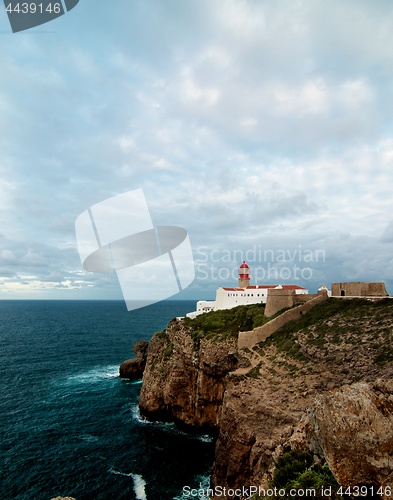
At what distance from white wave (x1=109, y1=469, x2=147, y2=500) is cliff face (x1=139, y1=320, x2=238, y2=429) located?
12620mm

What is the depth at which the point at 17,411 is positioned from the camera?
45188 millimetres

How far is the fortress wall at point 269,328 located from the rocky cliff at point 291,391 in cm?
122

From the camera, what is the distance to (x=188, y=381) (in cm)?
4538

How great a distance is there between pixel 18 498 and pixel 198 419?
22.6 meters

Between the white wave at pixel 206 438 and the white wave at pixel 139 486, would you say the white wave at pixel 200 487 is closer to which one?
the white wave at pixel 139 486

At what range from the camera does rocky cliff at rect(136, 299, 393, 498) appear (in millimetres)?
9711

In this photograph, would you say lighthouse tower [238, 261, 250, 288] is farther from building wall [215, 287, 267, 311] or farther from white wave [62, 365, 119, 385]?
white wave [62, 365, 119, 385]

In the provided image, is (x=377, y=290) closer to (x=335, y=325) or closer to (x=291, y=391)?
(x=335, y=325)

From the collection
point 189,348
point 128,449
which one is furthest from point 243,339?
point 128,449

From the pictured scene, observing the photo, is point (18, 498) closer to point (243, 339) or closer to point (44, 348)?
point (243, 339)

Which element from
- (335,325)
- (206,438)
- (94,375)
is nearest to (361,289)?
(335,325)

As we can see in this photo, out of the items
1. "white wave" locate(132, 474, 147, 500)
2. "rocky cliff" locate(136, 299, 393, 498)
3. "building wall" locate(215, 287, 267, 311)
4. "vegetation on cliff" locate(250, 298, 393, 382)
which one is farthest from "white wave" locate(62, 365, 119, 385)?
"vegetation on cliff" locate(250, 298, 393, 382)

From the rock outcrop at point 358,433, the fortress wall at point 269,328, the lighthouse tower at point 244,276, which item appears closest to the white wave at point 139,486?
the fortress wall at point 269,328

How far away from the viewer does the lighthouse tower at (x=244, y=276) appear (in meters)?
69.5
